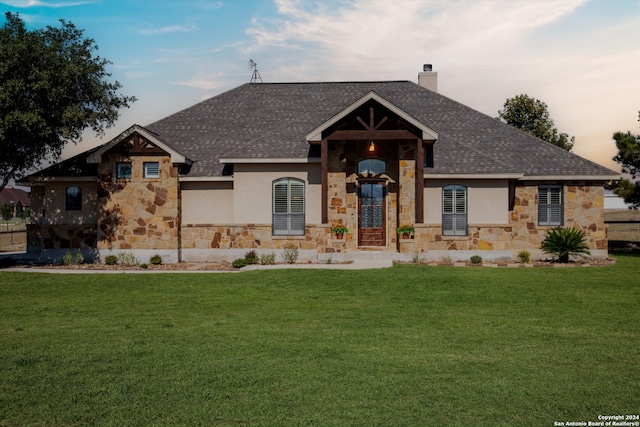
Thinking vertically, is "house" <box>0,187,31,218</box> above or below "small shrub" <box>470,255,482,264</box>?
above

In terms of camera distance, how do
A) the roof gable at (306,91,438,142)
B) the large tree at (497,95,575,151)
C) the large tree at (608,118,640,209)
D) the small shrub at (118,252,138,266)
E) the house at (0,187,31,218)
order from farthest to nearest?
1. the house at (0,187,31,218)
2. the large tree at (497,95,575,151)
3. the large tree at (608,118,640,209)
4. the small shrub at (118,252,138,266)
5. the roof gable at (306,91,438,142)

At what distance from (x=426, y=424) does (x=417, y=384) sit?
1217mm

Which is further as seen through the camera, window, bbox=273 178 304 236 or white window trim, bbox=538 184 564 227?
white window trim, bbox=538 184 564 227

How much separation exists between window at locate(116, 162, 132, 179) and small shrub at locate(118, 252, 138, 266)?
306 centimetres

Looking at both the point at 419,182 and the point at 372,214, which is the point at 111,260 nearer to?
the point at 372,214

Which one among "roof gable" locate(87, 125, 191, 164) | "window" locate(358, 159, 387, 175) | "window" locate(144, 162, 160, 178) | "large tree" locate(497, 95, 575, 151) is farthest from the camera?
"large tree" locate(497, 95, 575, 151)

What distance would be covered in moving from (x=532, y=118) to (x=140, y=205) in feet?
102

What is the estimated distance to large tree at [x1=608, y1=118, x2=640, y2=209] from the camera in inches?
1096

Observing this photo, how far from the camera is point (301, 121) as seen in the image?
25.8 metres

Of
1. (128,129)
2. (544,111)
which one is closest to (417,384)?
(128,129)

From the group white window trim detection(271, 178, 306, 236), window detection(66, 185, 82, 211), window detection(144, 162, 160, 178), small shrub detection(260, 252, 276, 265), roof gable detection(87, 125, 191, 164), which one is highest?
roof gable detection(87, 125, 191, 164)

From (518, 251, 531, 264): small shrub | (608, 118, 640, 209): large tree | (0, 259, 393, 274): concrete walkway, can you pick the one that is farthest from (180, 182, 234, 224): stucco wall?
(608, 118, 640, 209): large tree

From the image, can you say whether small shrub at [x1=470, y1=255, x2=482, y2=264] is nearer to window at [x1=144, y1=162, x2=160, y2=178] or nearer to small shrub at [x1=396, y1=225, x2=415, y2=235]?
small shrub at [x1=396, y1=225, x2=415, y2=235]

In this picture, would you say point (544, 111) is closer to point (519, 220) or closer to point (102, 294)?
point (519, 220)
